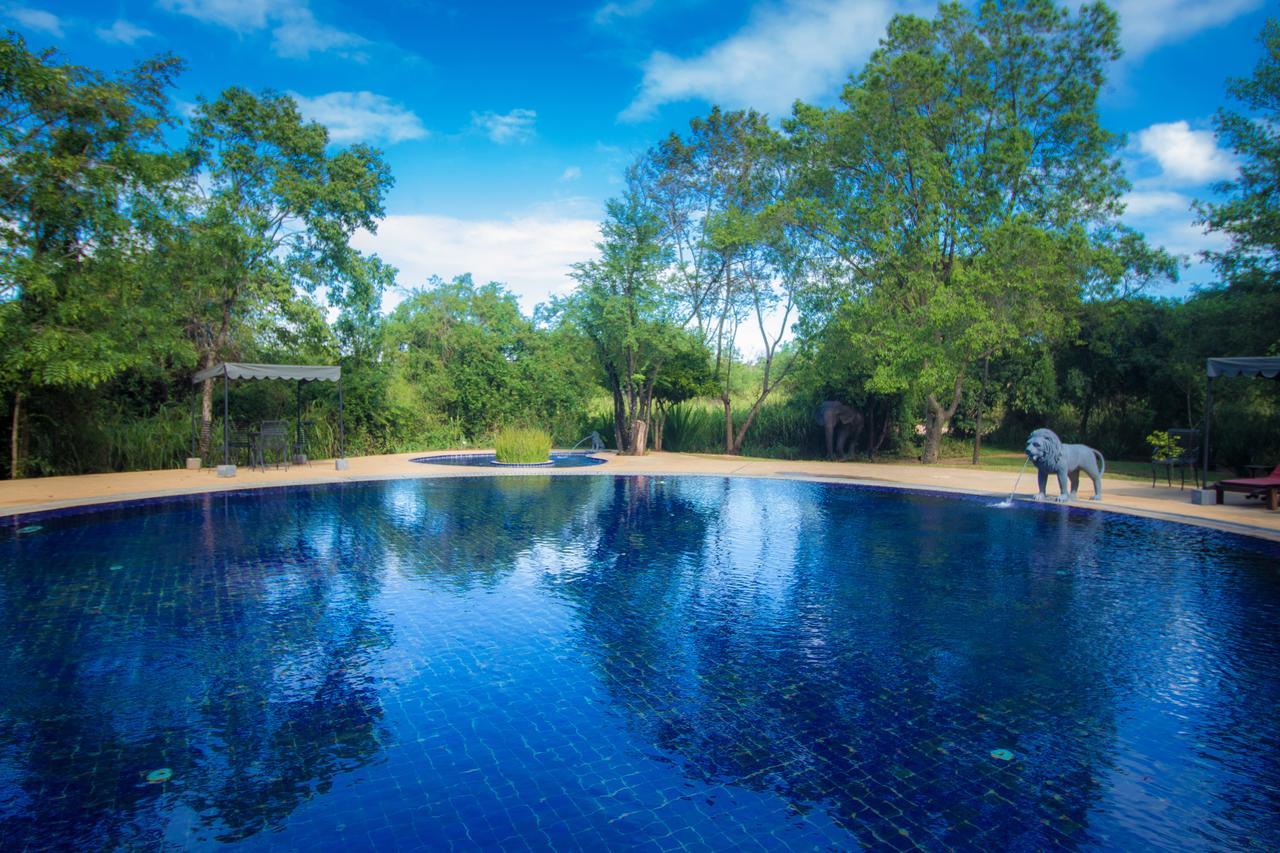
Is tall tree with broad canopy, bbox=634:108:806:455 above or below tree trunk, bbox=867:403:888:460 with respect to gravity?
above

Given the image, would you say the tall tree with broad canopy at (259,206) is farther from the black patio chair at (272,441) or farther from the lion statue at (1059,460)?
the lion statue at (1059,460)

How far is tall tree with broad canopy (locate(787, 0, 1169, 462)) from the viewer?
557 inches

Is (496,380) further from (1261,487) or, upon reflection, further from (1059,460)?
(1261,487)

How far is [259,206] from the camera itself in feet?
46.6

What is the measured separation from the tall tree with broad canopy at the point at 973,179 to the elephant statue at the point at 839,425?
2526 millimetres

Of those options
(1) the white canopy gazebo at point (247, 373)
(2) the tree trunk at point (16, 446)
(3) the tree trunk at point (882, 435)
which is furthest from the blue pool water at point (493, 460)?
(3) the tree trunk at point (882, 435)

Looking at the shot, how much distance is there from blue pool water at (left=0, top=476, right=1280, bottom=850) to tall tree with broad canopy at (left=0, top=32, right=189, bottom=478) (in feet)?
13.3

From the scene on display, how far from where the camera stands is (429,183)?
2161 centimetres

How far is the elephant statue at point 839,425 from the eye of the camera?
17.9 meters

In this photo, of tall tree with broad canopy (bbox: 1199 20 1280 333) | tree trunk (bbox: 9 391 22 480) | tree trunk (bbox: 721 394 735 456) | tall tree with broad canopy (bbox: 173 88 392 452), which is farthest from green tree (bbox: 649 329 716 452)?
tree trunk (bbox: 9 391 22 480)

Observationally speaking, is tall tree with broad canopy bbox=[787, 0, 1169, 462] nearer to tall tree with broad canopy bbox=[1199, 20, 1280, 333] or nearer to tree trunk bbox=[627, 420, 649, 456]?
tall tree with broad canopy bbox=[1199, 20, 1280, 333]

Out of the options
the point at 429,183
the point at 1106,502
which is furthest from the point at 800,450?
the point at 429,183

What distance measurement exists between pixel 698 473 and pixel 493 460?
5.53 m

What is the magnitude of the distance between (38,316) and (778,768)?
41.3 feet
